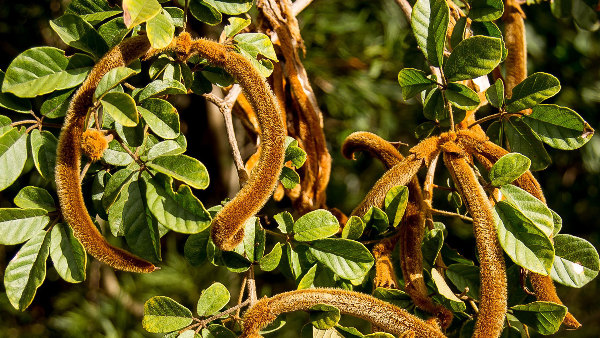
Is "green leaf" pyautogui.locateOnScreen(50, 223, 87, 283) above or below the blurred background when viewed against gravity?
above

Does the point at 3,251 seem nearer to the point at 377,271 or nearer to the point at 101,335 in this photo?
the point at 101,335

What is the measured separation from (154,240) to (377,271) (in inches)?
11.5

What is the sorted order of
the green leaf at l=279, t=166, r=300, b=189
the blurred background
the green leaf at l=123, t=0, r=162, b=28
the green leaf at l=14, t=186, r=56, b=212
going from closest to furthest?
the green leaf at l=123, t=0, r=162, b=28, the green leaf at l=14, t=186, r=56, b=212, the green leaf at l=279, t=166, r=300, b=189, the blurred background

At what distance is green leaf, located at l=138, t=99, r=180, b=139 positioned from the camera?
1.98 feet

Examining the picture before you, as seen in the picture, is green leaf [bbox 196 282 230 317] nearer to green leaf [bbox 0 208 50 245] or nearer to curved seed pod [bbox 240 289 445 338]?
curved seed pod [bbox 240 289 445 338]

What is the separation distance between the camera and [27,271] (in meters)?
0.64

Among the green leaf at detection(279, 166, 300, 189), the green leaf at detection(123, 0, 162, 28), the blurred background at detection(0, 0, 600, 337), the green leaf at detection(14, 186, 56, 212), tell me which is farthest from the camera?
the blurred background at detection(0, 0, 600, 337)

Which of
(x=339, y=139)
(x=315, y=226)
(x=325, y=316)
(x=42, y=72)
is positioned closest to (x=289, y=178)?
(x=315, y=226)

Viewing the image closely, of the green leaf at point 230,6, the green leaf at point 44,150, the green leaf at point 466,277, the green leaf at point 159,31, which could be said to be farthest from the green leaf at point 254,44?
the green leaf at point 466,277

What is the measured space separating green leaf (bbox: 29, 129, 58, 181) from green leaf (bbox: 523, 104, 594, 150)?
55 cm

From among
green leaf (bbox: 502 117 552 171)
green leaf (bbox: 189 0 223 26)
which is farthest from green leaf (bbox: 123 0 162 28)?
green leaf (bbox: 502 117 552 171)

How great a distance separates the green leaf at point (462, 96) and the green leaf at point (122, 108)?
36cm

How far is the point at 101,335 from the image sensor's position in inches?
78.4

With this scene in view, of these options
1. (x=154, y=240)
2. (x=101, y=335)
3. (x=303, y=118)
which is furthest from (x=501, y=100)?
(x=101, y=335)
